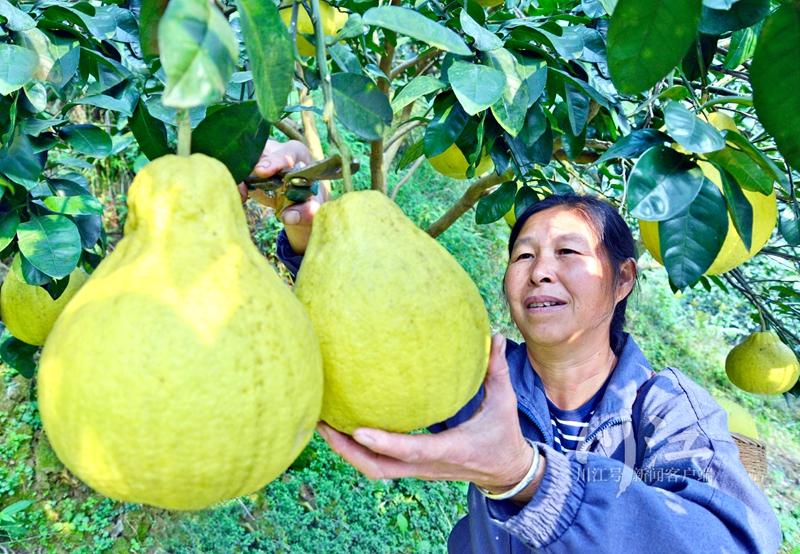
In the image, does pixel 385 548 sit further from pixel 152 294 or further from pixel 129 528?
pixel 152 294

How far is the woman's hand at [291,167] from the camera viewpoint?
1.03 m

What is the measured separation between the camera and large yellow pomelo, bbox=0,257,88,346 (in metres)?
1.57

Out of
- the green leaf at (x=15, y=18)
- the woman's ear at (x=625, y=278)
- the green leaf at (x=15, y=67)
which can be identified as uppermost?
the green leaf at (x=15, y=18)

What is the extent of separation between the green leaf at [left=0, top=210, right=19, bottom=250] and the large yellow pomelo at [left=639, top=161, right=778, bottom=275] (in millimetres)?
1076

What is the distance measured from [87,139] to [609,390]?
1214 millimetres

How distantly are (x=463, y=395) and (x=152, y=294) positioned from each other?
0.34 meters

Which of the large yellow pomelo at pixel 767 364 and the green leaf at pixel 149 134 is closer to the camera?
the green leaf at pixel 149 134

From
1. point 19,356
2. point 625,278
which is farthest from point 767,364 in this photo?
point 19,356

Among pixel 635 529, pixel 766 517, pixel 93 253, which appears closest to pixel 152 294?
pixel 635 529

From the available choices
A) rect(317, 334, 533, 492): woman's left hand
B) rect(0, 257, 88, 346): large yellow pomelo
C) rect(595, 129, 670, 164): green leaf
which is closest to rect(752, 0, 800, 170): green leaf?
rect(595, 129, 670, 164): green leaf

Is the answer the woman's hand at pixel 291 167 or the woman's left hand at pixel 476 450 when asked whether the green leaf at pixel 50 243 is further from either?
the woman's left hand at pixel 476 450

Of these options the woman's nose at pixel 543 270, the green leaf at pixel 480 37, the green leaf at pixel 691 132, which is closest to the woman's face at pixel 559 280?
the woman's nose at pixel 543 270

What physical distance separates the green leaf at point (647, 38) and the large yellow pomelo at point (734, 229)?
37cm

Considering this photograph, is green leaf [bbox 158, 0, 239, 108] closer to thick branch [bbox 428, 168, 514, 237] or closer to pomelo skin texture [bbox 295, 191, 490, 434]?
pomelo skin texture [bbox 295, 191, 490, 434]
